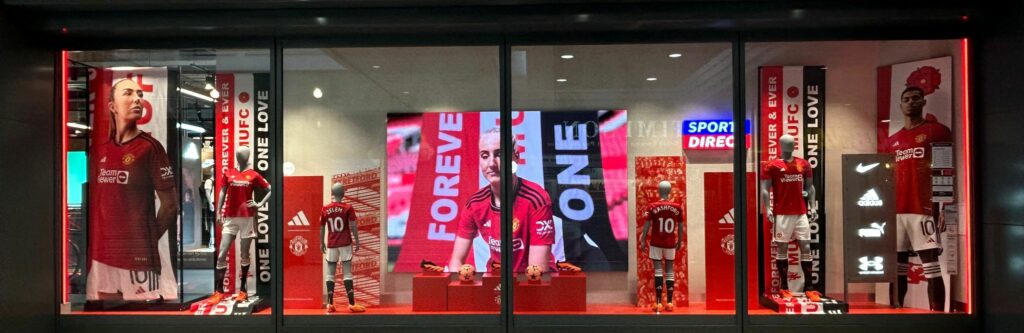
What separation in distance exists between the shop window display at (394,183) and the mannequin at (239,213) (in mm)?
339

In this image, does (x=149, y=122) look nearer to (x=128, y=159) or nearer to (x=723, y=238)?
(x=128, y=159)

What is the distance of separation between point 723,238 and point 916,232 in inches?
60.2

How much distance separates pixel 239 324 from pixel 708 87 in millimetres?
4171

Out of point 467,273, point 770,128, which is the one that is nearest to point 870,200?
point 770,128

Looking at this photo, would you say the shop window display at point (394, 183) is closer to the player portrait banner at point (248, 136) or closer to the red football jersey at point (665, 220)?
the player portrait banner at point (248, 136)

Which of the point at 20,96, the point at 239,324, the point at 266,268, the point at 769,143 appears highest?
the point at 20,96

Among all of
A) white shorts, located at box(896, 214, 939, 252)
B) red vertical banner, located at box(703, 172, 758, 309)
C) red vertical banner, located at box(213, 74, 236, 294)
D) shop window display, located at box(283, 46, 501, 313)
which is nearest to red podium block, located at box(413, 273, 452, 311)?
shop window display, located at box(283, 46, 501, 313)

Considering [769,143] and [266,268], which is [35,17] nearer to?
[266,268]

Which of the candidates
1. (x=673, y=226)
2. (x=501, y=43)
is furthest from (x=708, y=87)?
(x=501, y=43)

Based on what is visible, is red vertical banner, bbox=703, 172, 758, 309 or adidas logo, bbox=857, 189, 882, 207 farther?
adidas logo, bbox=857, 189, 882, 207

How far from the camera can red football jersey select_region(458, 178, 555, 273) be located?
5.60 meters

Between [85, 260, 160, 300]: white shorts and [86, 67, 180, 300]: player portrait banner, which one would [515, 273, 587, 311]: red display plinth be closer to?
[86, 67, 180, 300]: player portrait banner

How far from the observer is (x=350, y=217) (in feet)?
18.9

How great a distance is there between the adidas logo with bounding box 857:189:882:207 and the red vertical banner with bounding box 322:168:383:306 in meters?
3.96
